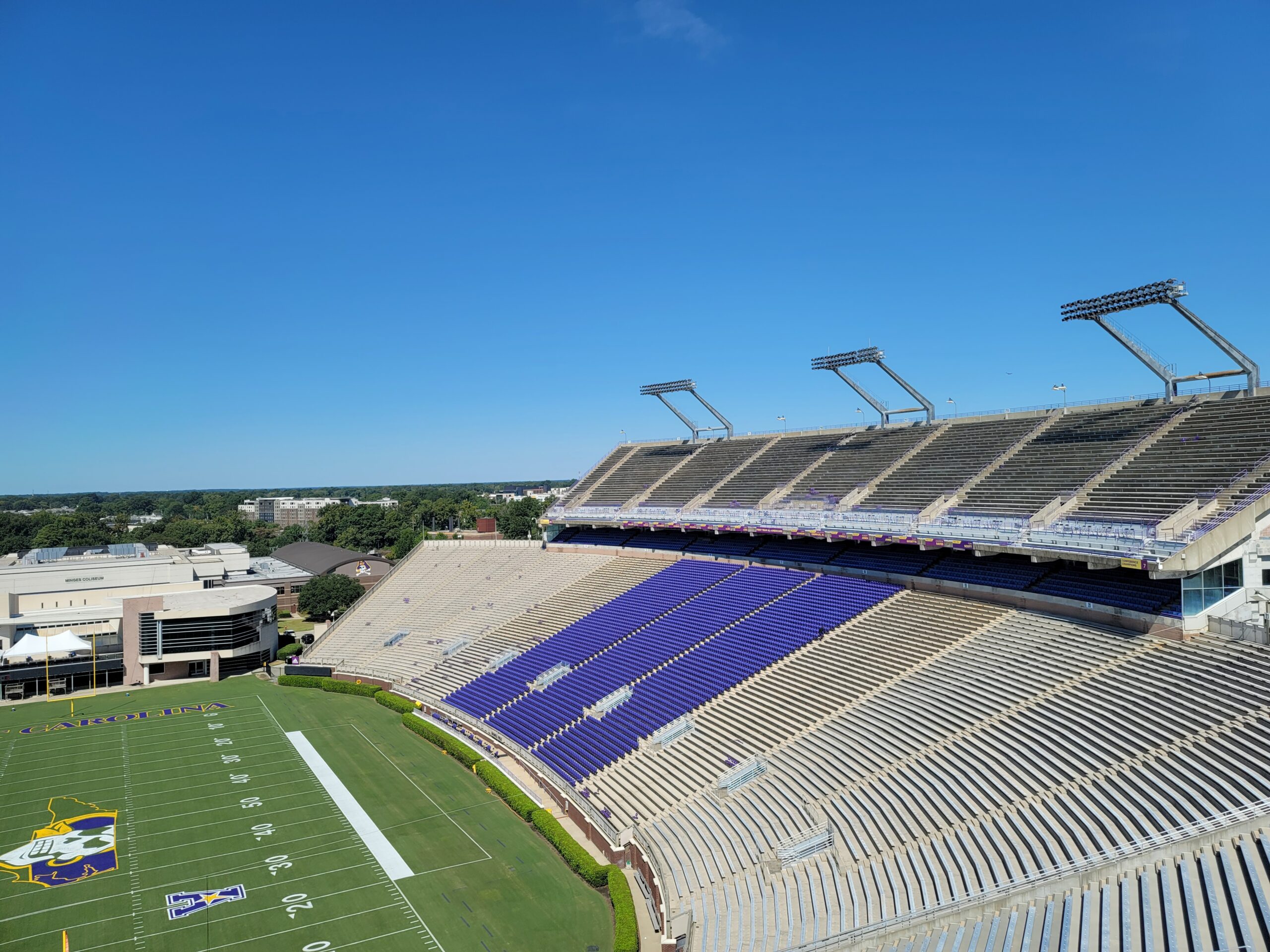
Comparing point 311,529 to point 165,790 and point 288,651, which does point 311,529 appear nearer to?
point 288,651

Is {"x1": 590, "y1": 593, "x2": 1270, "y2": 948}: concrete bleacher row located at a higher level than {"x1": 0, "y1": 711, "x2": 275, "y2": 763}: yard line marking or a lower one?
higher

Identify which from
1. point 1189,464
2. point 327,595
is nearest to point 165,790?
point 327,595

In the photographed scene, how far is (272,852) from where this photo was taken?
2420 cm

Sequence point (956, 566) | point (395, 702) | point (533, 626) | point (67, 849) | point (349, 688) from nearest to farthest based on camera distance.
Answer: point (67, 849) < point (956, 566) < point (395, 702) < point (533, 626) < point (349, 688)

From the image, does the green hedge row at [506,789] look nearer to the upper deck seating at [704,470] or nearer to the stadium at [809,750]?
the stadium at [809,750]

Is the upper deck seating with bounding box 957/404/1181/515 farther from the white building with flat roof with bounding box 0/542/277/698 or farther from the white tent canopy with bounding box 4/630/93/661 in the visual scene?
the white tent canopy with bounding box 4/630/93/661

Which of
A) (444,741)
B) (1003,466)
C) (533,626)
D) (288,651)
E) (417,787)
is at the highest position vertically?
(1003,466)

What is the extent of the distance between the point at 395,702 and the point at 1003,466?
96.9 feet

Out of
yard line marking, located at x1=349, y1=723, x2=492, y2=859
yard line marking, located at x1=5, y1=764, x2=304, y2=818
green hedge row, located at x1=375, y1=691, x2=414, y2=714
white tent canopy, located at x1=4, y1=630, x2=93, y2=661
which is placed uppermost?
white tent canopy, located at x1=4, y1=630, x2=93, y2=661

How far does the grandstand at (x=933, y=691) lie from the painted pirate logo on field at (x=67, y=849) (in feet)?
41.8

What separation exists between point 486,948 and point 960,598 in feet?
62.2

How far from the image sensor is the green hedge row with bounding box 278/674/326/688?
4522cm

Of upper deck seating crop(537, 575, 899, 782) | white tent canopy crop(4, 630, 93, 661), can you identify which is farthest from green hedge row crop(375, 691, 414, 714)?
white tent canopy crop(4, 630, 93, 661)

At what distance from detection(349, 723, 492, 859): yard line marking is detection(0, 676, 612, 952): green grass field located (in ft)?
0.21
